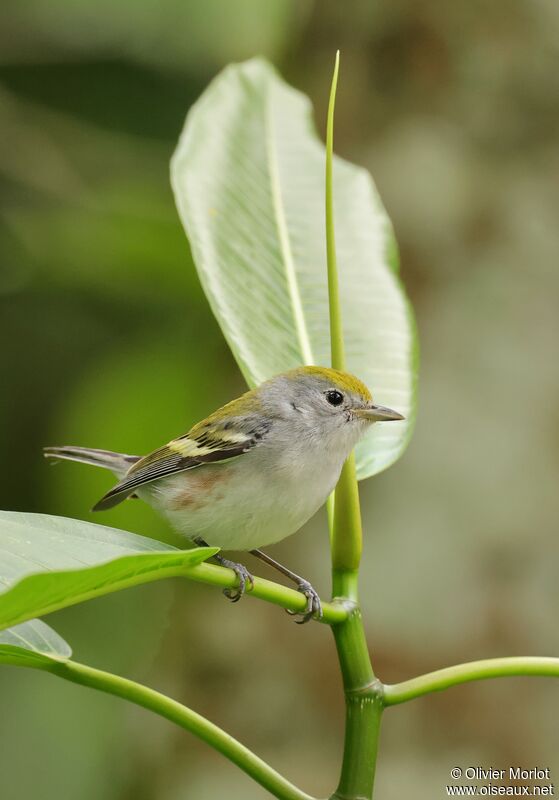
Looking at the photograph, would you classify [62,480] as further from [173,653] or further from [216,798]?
[216,798]

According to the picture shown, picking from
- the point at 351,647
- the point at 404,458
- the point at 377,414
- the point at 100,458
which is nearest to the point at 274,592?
the point at 351,647

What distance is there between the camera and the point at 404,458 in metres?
2.39

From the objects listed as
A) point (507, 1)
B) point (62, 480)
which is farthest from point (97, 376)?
point (507, 1)

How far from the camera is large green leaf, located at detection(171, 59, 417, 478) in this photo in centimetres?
122

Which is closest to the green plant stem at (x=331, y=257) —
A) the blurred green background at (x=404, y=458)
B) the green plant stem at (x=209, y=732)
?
the green plant stem at (x=209, y=732)

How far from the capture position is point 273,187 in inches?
56.2

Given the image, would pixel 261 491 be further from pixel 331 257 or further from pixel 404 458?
pixel 404 458

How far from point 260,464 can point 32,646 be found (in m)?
0.68

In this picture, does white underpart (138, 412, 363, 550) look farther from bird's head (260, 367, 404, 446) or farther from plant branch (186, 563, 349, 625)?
plant branch (186, 563, 349, 625)

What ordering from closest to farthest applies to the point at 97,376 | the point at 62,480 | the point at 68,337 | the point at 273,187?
1. the point at 273,187
2. the point at 62,480
3. the point at 97,376
4. the point at 68,337

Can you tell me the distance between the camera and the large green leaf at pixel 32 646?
877mm

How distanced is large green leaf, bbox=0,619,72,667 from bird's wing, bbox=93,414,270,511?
2.02 ft

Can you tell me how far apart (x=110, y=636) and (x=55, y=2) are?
159 centimetres

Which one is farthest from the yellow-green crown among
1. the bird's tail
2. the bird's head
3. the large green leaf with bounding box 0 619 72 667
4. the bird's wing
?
the large green leaf with bounding box 0 619 72 667
